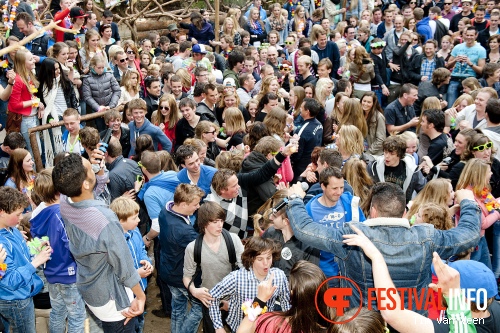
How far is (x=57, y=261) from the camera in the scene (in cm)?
437

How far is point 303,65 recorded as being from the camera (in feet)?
30.6

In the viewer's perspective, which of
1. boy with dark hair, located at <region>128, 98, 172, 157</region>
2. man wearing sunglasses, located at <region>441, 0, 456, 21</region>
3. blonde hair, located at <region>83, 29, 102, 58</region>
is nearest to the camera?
boy with dark hair, located at <region>128, 98, 172, 157</region>

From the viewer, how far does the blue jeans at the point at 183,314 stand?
4730 mm

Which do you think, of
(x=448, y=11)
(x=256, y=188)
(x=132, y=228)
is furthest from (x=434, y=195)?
(x=448, y=11)

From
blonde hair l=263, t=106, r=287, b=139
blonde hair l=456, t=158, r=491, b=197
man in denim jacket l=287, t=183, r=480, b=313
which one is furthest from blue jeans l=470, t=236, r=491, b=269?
blonde hair l=263, t=106, r=287, b=139

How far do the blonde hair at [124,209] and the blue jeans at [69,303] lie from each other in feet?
2.08

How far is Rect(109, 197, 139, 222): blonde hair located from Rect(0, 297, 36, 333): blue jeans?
0.92m

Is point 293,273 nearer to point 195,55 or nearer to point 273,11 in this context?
point 195,55

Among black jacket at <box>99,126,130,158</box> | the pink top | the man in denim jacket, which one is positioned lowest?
black jacket at <box>99,126,130,158</box>

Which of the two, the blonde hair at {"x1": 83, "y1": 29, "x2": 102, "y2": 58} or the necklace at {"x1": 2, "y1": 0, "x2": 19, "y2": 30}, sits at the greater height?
the necklace at {"x1": 2, "y1": 0, "x2": 19, "y2": 30}

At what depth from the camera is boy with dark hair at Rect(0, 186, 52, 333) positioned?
4.16 metres

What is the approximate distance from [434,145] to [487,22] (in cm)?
699

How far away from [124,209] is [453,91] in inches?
274

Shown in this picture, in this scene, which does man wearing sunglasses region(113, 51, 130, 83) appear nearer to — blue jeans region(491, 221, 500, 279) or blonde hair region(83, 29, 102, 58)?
blonde hair region(83, 29, 102, 58)
